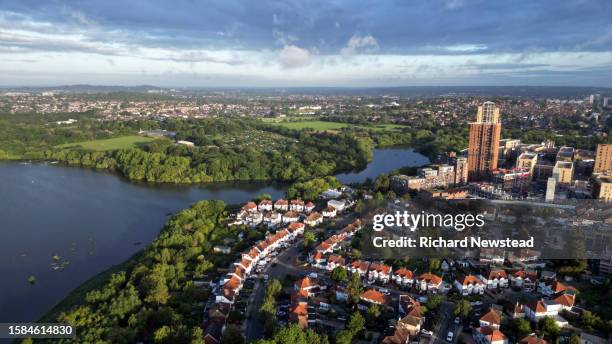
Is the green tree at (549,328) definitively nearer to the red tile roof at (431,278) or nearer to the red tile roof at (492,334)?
the red tile roof at (492,334)

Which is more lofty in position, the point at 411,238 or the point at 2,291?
the point at 411,238

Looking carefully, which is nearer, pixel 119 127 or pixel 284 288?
pixel 284 288

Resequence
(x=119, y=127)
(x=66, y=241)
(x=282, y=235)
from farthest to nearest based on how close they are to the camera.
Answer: (x=119, y=127)
(x=66, y=241)
(x=282, y=235)

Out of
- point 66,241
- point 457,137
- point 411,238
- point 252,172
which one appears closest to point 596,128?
point 457,137

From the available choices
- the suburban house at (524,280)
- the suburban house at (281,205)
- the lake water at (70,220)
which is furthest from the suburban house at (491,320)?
the lake water at (70,220)

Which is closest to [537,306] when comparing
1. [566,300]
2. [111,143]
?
[566,300]

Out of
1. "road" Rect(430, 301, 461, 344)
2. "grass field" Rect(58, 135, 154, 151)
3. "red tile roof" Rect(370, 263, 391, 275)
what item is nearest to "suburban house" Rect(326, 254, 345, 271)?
"red tile roof" Rect(370, 263, 391, 275)

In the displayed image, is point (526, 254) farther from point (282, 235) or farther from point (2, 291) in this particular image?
point (2, 291)
